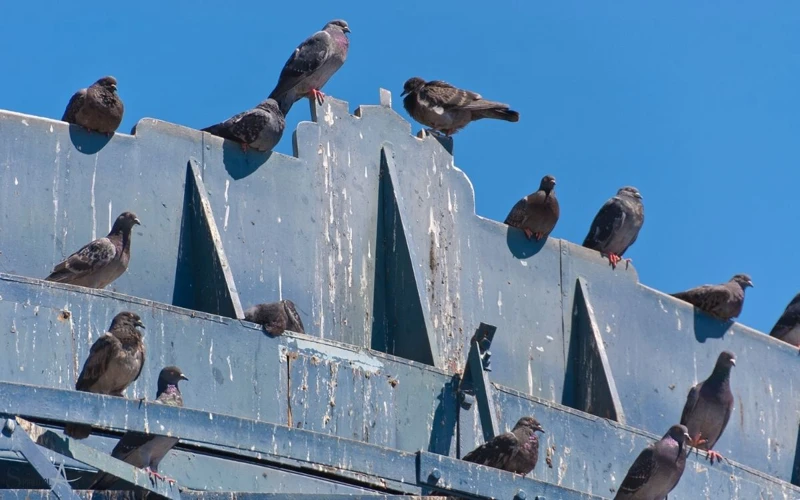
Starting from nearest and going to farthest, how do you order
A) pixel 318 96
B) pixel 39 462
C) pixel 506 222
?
1. pixel 39 462
2. pixel 318 96
3. pixel 506 222

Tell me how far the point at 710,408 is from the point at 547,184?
316 cm

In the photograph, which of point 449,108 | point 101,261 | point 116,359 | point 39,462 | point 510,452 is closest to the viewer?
point 39,462

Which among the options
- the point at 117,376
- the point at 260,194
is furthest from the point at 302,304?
the point at 117,376

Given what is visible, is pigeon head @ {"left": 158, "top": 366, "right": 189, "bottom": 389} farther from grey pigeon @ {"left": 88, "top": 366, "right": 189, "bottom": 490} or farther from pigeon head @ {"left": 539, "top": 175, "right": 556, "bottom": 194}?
pigeon head @ {"left": 539, "top": 175, "right": 556, "bottom": 194}

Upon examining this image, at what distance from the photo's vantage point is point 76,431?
1233 cm

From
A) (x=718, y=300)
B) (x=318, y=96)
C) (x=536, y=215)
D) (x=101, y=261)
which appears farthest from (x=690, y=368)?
(x=101, y=261)

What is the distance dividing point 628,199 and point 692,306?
1.65 meters

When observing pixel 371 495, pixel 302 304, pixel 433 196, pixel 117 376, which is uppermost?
pixel 433 196

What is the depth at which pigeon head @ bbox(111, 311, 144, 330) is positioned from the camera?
14227 mm

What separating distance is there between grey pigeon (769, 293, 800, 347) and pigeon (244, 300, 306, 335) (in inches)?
357

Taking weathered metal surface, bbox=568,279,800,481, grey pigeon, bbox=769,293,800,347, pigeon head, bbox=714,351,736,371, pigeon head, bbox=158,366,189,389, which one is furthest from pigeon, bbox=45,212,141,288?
grey pigeon, bbox=769,293,800,347

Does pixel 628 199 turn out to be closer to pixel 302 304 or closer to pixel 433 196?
pixel 433 196

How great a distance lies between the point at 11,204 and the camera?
15625 mm

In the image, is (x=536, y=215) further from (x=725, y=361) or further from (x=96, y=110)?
(x=96, y=110)
